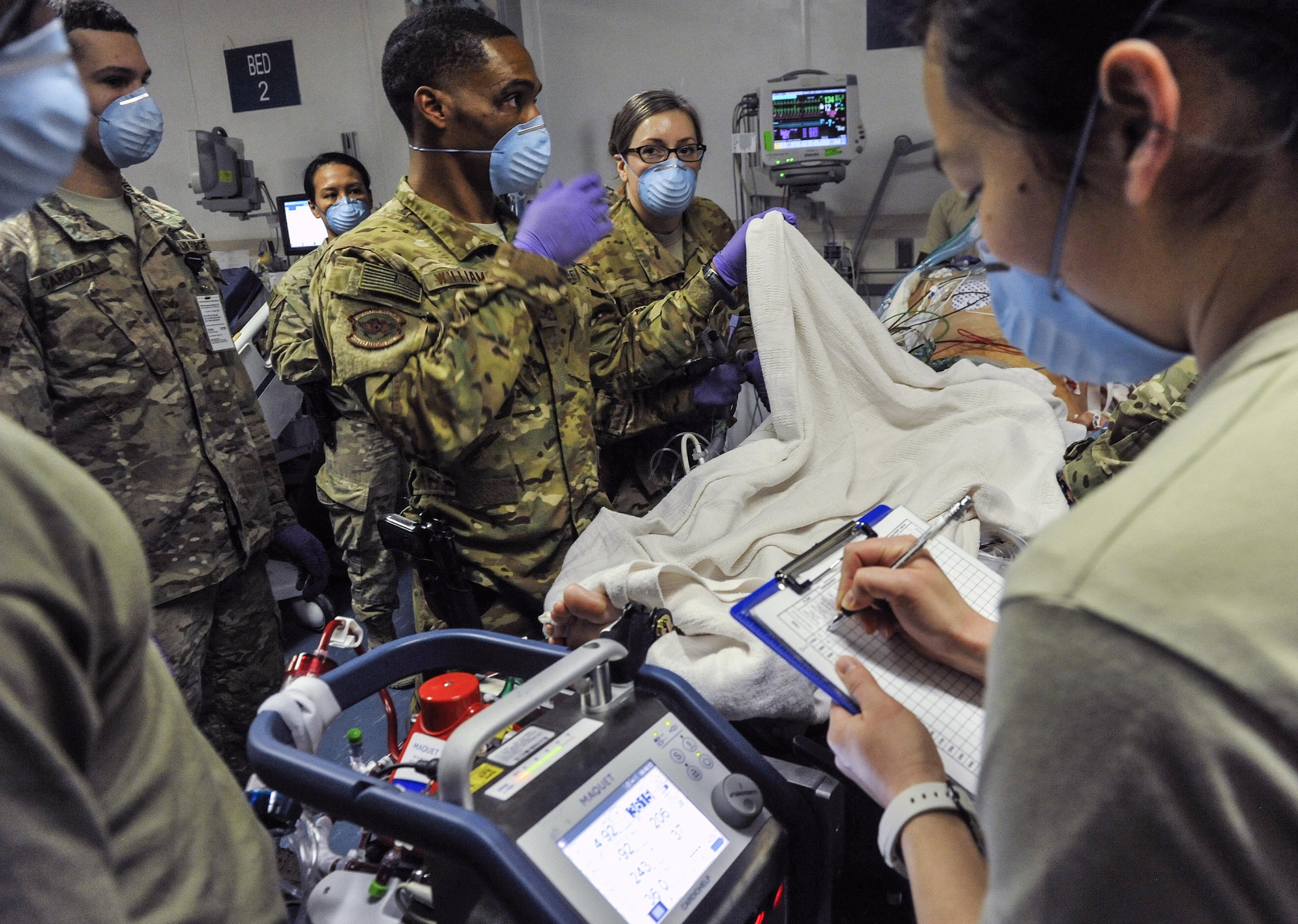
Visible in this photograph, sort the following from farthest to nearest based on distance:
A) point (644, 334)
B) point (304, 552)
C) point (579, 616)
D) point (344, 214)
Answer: point (344, 214) → point (304, 552) → point (644, 334) → point (579, 616)

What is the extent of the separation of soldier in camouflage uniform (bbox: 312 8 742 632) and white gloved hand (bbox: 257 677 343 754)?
660mm

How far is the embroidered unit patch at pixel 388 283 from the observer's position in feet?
4.72

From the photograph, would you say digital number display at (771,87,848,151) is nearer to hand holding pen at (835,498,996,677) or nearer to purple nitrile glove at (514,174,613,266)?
purple nitrile glove at (514,174,613,266)

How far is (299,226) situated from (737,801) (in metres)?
4.09

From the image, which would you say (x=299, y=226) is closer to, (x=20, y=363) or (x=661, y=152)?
(x=661, y=152)

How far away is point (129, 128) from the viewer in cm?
190

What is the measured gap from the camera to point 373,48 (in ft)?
13.2

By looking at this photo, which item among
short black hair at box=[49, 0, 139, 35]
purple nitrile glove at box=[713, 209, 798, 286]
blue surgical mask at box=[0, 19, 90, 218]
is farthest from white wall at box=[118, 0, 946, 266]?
blue surgical mask at box=[0, 19, 90, 218]

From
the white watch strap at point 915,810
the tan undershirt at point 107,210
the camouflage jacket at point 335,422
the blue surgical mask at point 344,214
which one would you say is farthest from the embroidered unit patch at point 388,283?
the blue surgical mask at point 344,214

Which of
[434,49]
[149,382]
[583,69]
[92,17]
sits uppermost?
[583,69]

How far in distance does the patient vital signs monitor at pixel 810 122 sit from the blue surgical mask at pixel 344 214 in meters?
1.64

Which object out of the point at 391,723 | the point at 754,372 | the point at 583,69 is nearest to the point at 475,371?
the point at 391,723

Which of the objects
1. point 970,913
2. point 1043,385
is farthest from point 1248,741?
point 1043,385

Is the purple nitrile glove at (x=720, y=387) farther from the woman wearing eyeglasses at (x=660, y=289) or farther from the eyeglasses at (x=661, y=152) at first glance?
the eyeglasses at (x=661, y=152)
